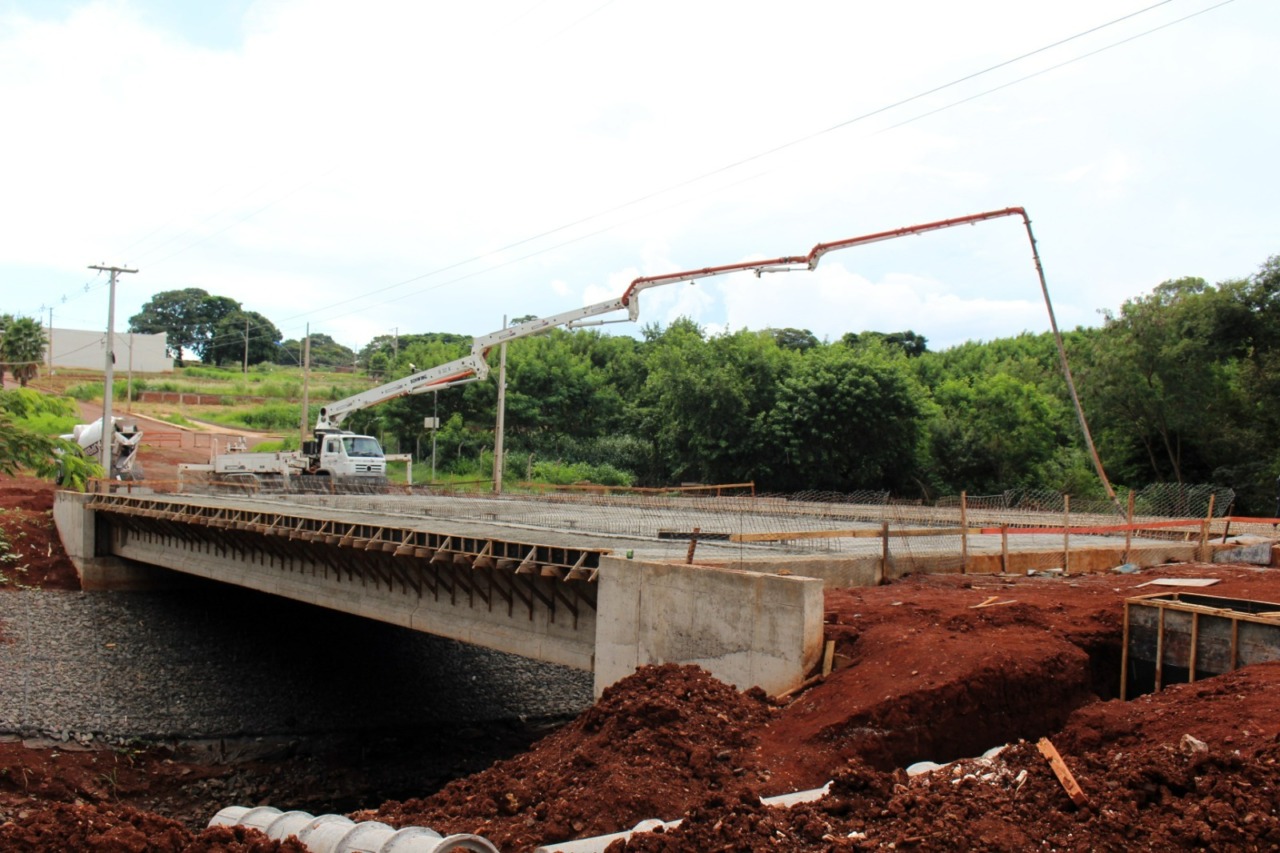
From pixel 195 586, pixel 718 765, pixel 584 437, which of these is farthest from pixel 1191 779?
pixel 584 437

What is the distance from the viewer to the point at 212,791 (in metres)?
19.2

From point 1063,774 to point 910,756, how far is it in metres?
2.19

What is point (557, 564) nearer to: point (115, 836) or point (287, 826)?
point (287, 826)

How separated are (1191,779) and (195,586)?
31.1 m

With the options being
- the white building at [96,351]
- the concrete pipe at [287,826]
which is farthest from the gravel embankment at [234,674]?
the white building at [96,351]

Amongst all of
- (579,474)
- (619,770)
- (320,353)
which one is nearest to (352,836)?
(619,770)

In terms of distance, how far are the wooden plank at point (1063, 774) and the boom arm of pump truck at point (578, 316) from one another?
1610 centimetres

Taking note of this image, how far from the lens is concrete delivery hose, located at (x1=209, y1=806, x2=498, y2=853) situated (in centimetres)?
671

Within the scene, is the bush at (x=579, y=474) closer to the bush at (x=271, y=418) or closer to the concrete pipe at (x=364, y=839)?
the bush at (x=271, y=418)

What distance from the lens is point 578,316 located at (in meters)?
31.2

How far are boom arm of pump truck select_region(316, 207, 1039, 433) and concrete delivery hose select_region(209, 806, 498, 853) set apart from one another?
19069 millimetres

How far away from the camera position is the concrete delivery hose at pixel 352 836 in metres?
6.71

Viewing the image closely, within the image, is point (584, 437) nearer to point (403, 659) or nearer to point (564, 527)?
point (403, 659)

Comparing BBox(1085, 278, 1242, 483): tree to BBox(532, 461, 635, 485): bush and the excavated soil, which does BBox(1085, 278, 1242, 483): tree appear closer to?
BBox(532, 461, 635, 485): bush
